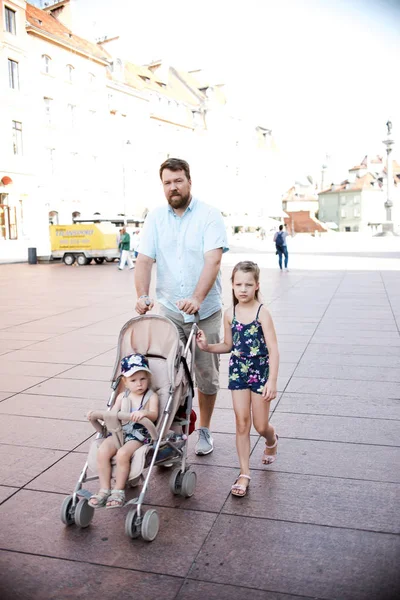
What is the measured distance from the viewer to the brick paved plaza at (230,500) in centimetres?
290

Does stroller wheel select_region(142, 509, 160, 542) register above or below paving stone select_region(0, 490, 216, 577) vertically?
above

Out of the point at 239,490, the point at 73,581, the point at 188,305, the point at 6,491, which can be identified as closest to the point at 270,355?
the point at 188,305

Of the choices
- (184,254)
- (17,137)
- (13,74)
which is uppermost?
(13,74)

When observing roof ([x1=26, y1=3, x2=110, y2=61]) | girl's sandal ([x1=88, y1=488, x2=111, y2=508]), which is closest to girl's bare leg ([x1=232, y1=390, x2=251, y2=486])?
girl's sandal ([x1=88, y1=488, x2=111, y2=508])

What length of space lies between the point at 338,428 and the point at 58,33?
42007 mm

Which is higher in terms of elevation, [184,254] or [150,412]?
[184,254]

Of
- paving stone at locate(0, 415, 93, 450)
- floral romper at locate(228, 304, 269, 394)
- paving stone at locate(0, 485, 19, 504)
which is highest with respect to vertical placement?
floral romper at locate(228, 304, 269, 394)

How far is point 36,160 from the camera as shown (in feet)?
130

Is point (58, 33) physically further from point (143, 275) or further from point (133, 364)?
point (133, 364)

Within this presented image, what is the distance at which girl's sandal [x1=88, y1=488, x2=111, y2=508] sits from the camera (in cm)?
325

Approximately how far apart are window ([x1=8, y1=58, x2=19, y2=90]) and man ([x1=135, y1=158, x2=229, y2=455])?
36.6 m

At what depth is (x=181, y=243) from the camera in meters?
4.17

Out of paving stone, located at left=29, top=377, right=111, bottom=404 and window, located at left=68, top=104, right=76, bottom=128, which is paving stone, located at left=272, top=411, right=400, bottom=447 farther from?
window, located at left=68, top=104, right=76, bottom=128

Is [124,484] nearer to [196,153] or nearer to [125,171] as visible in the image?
[125,171]
